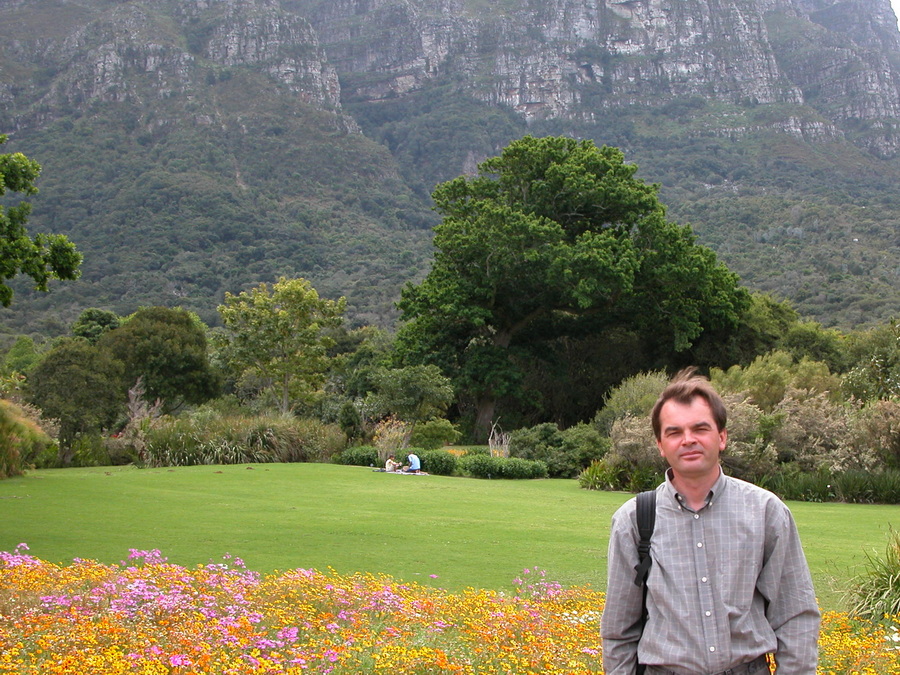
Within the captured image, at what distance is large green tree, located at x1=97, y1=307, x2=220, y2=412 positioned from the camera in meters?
34.0

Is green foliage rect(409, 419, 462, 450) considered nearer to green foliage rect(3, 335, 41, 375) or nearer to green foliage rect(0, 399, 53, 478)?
green foliage rect(0, 399, 53, 478)

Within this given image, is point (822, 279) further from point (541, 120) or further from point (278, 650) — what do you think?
point (541, 120)

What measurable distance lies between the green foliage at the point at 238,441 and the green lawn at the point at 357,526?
15.6ft

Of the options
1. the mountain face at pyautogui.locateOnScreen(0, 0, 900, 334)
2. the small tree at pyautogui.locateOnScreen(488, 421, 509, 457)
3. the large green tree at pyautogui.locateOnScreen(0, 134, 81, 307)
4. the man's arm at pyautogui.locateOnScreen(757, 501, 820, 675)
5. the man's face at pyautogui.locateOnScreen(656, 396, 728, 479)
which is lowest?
the small tree at pyautogui.locateOnScreen(488, 421, 509, 457)

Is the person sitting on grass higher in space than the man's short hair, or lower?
lower

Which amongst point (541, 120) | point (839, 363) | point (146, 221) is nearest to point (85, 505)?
point (839, 363)

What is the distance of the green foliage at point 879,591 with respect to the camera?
6879 mm

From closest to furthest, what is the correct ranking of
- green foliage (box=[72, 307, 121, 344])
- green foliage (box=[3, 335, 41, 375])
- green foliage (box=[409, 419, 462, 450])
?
1. green foliage (box=[409, 419, 462, 450])
2. green foliage (box=[72, 307, 121, 344])
3. green foliage (box=[3, 335, 41, 375])

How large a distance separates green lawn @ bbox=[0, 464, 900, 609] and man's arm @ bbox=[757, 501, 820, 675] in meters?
4.97

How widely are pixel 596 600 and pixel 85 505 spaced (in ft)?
26.1

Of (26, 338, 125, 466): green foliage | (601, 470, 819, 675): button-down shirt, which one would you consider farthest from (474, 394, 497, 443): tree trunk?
(601, 470, 819, 675): button-down shirt

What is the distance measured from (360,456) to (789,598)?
20.8 m

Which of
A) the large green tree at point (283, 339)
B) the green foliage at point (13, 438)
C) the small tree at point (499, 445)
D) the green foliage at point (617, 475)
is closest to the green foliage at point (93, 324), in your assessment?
the large green tree at point (283, 339)

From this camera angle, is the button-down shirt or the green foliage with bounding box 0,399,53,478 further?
the green foliage with bounding box 0,399,53,478
